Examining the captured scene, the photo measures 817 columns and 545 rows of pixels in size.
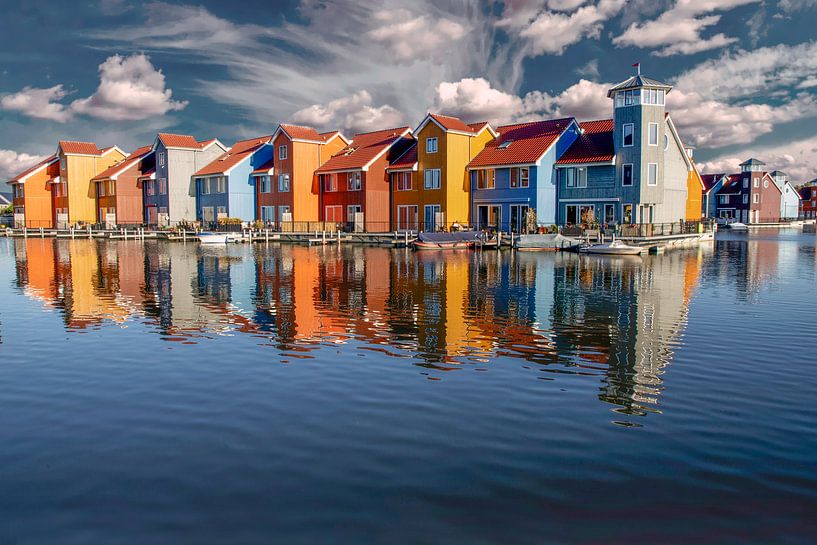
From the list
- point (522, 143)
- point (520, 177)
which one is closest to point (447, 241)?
point (520, 177)

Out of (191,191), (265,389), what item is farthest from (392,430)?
(191,191)

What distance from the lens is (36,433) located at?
1010 centimetres

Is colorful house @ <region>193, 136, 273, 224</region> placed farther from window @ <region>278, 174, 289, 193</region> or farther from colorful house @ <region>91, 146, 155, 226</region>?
colorful house @ <region>91, 146, 155, 226</region>

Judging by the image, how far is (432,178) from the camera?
64.6m

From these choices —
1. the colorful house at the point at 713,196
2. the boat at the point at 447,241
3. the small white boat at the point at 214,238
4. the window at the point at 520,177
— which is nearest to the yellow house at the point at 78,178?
the small white boat at the point at 214,238

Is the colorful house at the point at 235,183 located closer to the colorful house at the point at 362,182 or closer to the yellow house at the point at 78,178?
the colorful house at the point at 362,182

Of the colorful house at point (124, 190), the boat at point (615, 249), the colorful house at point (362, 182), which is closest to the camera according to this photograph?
the boat at point (615, 249)


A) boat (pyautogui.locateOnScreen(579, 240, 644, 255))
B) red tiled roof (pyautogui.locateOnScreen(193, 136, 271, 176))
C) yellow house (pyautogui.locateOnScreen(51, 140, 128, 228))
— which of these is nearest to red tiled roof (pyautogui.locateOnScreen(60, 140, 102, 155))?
yellow house (pyautogui.locateOnScreen(51, 140, 128, 228))

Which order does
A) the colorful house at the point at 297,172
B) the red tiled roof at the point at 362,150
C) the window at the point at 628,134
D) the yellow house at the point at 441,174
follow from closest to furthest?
1. the window at the point at 628,134
2. the yellow house at the point at 441,174
3. the red tiled roof at the point at 362,150
4. the colorful house at the point at 297,172

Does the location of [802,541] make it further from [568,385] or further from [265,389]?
[265,389]

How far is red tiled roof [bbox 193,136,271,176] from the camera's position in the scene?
260 ft

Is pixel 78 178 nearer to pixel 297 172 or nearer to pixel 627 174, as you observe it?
pixel 297 172

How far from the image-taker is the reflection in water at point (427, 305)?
15.5m

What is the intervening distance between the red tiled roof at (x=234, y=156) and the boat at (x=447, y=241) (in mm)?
33854
